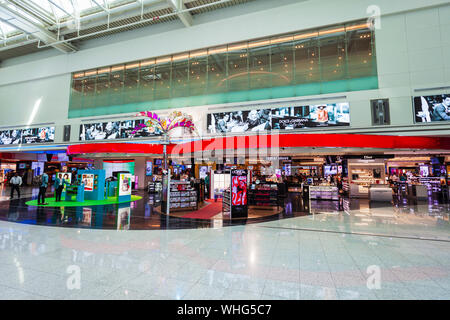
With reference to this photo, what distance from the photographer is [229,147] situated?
10109 mm

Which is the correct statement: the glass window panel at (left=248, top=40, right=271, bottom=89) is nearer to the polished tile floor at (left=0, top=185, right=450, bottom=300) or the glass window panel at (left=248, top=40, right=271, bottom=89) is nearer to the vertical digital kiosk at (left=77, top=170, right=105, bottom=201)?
the vertical digital kiosk at (left=77, top=170, right=105, bottom=201)

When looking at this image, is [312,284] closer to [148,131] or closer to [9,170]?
[148,131]

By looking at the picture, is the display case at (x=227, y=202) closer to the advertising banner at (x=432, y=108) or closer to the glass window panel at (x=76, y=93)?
the advertising banner at (x=432, y=108)

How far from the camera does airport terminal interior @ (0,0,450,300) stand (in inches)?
120

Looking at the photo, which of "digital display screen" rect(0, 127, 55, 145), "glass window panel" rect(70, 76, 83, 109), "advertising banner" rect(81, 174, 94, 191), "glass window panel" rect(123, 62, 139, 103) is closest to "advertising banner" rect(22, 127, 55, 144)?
"digital display screen" rect(0, 127, 55, 145)

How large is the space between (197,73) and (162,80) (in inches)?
114

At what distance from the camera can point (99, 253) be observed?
372 cm

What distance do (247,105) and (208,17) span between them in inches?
282

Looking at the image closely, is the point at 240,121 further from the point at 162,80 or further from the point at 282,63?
the point at 162,80

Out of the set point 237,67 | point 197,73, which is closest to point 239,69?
point 237,67

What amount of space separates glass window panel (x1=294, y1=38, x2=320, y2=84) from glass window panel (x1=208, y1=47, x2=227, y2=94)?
4.77 m

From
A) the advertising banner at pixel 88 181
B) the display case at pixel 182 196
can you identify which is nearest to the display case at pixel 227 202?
the display case at pixel 182 196

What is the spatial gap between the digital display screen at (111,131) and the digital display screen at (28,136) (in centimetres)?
341

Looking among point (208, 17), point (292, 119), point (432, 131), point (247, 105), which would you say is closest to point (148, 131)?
point (247, 105)
